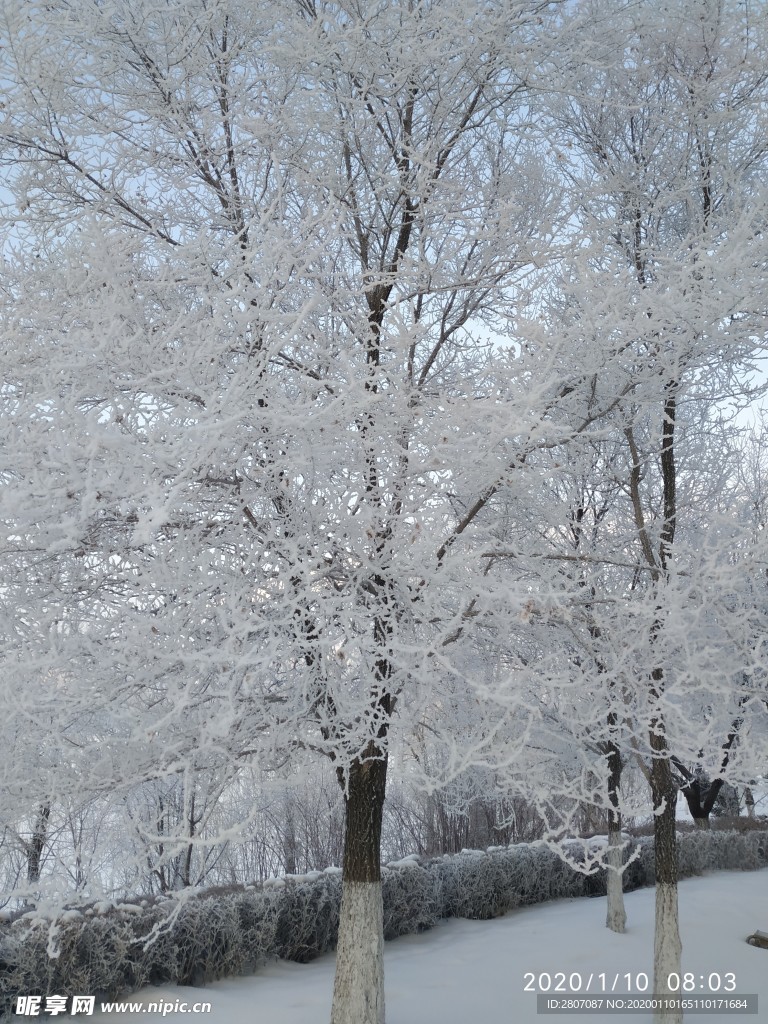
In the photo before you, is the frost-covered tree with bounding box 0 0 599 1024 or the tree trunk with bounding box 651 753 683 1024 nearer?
the frost-covered tree with bounding box 0 0 599 1024

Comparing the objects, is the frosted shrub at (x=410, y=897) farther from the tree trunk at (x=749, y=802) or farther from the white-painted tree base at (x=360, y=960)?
the tree trunk at (x=749, y=802)

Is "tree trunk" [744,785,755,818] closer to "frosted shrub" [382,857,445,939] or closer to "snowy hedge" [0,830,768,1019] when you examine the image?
"snowy hedge" [0,830,768,1019]

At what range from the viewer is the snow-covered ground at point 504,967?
6.26 metres

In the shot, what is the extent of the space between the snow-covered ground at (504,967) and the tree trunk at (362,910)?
109 cm

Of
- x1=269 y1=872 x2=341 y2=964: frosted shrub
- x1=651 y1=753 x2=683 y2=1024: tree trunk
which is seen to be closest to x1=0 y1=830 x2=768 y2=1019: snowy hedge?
x1=269 y1=872 x2=341 y2=964: frosted shrub

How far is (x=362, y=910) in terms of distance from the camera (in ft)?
17.1

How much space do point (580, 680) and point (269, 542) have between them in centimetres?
184

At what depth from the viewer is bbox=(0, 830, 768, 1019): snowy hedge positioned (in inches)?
227

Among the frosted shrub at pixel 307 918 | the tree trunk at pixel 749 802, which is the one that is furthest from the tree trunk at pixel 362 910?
the tree trunk at pixel 749 802

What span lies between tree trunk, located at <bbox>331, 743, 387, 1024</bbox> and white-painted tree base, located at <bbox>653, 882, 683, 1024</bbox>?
2.23m

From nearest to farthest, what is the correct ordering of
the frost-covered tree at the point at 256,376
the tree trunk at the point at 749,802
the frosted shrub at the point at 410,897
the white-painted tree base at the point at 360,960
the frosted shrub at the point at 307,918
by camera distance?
1. the frost-covered tree at the point at 256,376
2. the white-painted tree base at the point at 360,960
3. the frosted shrub at the point at 307,918
4. the frosted shrub at the point at 410,897
5. the tree trunk at the point at 749,802

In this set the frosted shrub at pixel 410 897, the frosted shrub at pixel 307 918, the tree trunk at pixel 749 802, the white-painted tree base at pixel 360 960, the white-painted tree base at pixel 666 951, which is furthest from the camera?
A: the tree trunk at pixel 749 802

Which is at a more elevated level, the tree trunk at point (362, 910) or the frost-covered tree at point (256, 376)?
the frost-covered tree at point (256, 376)

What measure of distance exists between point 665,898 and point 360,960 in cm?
254
